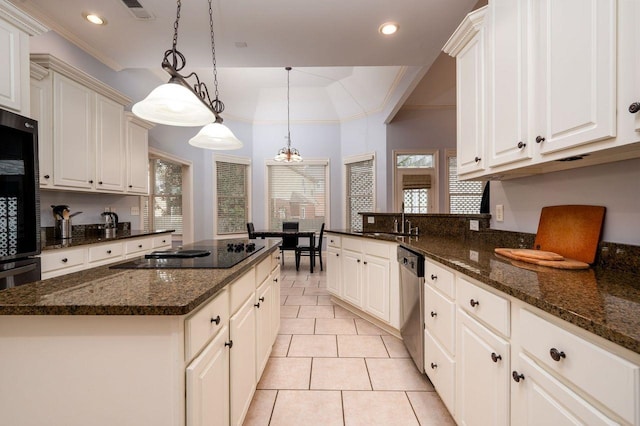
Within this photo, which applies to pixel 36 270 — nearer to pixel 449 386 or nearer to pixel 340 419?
pixel 340 419

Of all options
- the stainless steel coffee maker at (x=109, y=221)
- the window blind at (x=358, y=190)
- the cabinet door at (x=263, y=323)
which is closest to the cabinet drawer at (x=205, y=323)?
the cabinet door at (x=263, y=323)

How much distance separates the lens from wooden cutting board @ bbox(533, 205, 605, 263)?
4.30 feet

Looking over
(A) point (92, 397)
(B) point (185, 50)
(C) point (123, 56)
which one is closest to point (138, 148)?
(C) point (123, 56)

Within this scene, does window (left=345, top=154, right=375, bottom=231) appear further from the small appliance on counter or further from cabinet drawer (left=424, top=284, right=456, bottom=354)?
the small appliance on counter

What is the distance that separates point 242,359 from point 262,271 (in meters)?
0.57

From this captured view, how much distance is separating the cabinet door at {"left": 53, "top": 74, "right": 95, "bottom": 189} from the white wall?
3.71 meters

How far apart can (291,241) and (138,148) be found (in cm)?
291

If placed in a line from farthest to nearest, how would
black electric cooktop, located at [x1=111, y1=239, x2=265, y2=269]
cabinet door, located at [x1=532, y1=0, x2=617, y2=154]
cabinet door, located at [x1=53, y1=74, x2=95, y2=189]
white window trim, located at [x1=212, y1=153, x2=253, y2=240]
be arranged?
white window trim, located at [x1=212, y1=153, x2=253, y2=240] → cabinet door, located at [x1=53, y1=74, x2=95, y2=189] → black electric cooktop, located at [x1=111, y1=239, x2=265, y2=269] → cabinet door, located at [x1=532, y1=0, x2=617, y2=154]

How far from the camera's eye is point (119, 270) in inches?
48.8

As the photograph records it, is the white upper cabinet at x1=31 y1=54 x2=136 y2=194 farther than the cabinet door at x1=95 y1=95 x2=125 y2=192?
No

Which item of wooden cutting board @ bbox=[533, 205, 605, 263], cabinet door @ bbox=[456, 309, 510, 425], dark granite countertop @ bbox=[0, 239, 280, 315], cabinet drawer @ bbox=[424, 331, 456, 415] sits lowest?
cabinet drawer @ bbox=[424, 331, 456, 415]

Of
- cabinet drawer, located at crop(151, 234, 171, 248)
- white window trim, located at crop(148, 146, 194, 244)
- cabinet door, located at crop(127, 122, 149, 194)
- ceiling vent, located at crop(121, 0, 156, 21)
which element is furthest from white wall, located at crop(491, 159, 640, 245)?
white window trim, located at crop(148, 146, 194, 244)

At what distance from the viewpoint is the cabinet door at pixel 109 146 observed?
2.86 metres

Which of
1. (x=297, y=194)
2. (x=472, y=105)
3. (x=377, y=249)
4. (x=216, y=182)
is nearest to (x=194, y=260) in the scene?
(x=377, y=249)
